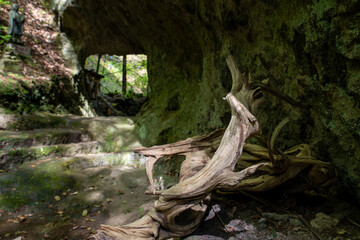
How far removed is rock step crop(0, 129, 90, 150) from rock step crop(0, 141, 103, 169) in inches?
11.5

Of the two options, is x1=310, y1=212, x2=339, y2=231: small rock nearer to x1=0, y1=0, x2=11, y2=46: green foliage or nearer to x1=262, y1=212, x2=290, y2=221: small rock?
x1=262, y1=212, x2=290, y2=221: small rock

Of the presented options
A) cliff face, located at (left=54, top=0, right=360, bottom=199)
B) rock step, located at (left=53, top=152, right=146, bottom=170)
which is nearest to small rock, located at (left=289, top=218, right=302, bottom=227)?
cliff face, located at (left=54, top=0, right=360, bottom=199)

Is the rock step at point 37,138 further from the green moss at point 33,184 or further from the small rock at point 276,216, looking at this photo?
the small rock at point 276,216

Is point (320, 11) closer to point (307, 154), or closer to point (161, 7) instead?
point (307, 154)

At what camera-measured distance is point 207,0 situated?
412 centimetres

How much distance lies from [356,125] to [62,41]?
11563 millimetres

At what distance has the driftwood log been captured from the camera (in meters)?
2.00

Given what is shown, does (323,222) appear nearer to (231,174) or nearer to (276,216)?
(276,216)

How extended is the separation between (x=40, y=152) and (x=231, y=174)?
5.07m

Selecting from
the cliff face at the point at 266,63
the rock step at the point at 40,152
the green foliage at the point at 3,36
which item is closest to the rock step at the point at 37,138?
the rock step at the point at 40,152

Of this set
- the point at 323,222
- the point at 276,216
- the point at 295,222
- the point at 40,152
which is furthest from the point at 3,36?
the point at 323,222

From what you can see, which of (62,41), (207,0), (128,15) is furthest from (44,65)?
(207,0)

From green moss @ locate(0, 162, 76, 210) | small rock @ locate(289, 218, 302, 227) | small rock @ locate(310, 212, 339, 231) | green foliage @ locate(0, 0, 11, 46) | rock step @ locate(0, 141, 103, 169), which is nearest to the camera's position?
small rock @ locate(310, 212, 339, 231)

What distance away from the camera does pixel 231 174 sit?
Answer: 6.36ft
